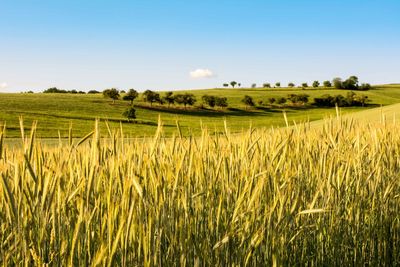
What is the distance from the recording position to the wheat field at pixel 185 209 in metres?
1.66

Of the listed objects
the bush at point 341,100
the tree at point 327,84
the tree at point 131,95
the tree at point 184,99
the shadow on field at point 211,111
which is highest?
the tree at point 327,84

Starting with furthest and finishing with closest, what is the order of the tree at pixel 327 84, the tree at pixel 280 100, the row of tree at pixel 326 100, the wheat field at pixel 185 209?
the tree at pixel 327 84, the tree at pixel 280 100, the row of tree at pixel 326 100, the wheat field at pixel 185 209

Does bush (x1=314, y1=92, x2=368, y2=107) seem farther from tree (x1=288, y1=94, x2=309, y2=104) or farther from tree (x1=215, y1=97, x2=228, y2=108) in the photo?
tree (x1=215, y1=97, x2=228, y2=108)

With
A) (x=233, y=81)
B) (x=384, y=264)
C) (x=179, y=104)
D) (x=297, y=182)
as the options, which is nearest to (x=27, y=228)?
(x=297, y=182)

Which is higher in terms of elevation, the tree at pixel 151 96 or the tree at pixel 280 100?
the tree at pixel 151 96

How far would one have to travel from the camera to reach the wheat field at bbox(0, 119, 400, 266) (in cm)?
166

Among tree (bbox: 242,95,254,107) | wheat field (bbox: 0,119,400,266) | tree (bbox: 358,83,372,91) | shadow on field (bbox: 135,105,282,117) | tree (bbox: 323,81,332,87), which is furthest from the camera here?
tree (bbox: 323,81,332,87)

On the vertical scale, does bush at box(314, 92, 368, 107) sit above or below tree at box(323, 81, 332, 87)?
below

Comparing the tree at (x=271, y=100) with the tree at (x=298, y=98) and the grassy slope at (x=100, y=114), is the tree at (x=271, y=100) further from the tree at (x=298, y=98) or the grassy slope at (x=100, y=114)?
the tree at (x=298, y=98)

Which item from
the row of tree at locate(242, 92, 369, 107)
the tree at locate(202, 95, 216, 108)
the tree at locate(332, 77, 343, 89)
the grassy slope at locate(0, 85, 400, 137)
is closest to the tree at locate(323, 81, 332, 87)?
the tree at locate(332, 77, 343, 89)

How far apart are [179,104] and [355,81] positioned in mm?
47689

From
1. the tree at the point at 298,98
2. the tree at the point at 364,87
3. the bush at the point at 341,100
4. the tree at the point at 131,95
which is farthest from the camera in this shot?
the tree at the point at 364,87

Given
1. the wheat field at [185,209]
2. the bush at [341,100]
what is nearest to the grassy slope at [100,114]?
the bush at [341,100]

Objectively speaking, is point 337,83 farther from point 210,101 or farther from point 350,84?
point 210,101
